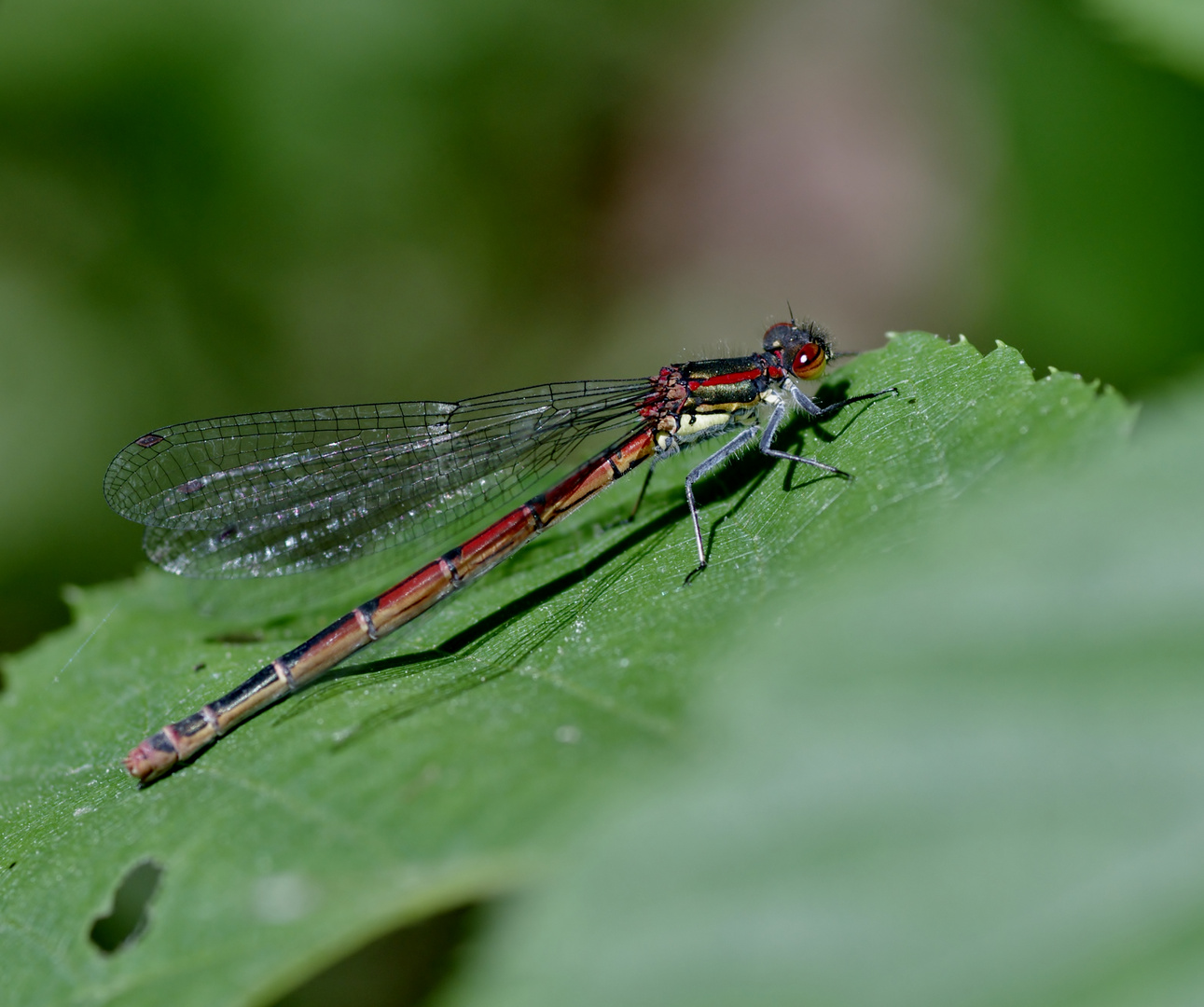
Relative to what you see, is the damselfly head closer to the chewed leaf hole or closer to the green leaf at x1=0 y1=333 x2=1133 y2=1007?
the green leaf at x1=0 y1=333 x2=1133 y2=1007

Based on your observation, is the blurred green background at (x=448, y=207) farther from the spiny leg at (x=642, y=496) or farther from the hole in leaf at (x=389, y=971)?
the hole in leaf at (x=389, y=971)

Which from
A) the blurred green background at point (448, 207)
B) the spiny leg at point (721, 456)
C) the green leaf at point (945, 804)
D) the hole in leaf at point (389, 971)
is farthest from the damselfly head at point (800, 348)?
the green leaf at point (945, 804)

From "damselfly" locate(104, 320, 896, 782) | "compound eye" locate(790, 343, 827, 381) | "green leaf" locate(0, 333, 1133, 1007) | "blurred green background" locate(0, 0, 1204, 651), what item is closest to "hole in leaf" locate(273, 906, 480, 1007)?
"green leaf" locate(0, 333, 1133, 1007)

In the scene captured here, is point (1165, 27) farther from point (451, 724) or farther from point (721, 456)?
point (451, 724)

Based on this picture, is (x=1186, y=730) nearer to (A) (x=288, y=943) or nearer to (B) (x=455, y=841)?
(B) (x=455, y=841)

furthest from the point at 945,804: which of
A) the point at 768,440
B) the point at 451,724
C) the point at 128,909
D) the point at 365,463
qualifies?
the point at 365,463

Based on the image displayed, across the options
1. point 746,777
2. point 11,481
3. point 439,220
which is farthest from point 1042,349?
point 11,481
